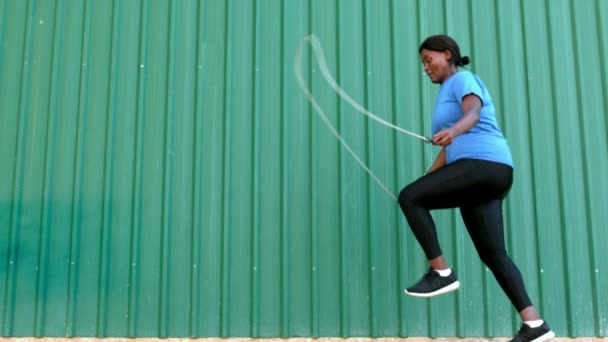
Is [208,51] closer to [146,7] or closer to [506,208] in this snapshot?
[146,7]

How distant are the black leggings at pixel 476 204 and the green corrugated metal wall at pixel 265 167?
0.85 m

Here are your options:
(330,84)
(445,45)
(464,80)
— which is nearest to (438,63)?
(445,45)

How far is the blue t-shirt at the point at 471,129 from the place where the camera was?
265 centimetres

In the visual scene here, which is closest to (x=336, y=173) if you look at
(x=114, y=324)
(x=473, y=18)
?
(x=473, y=18)

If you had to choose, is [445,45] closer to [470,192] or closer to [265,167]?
[470,192]

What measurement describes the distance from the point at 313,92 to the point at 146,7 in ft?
4.17

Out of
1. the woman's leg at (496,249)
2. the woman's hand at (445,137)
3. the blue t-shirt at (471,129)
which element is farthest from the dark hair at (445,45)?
the woman's leg at (496,249)

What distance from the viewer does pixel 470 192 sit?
2.63 m

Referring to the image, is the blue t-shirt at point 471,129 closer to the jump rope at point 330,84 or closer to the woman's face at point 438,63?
the woman's face at point 438,63

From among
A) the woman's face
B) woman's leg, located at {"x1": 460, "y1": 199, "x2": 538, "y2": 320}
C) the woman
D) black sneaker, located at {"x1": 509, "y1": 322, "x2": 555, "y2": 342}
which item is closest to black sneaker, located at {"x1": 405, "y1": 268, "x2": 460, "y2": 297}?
the woman

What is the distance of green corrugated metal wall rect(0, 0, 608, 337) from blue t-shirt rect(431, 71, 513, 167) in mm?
882

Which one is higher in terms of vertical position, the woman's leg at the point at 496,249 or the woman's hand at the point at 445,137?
the woman's hand at the point at 445,137

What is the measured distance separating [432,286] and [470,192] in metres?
0.46

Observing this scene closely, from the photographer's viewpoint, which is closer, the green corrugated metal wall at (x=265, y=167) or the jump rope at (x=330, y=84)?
the green corrugated metal wall at (x=265, y=167)
